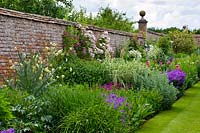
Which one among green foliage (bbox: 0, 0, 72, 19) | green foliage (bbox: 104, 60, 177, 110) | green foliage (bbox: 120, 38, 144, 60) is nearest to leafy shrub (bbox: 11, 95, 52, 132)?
green foliage (bbox: 104, 60, 177, 110)

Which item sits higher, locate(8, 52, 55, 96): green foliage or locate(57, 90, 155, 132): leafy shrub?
locate(8, 52, 55, 96): green foliage

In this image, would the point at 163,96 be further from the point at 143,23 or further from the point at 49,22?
the point at 143,23

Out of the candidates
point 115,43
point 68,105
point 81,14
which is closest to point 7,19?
point 68,105

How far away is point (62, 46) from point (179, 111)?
12.1ft

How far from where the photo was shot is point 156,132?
6.88m

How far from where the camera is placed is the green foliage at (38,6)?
18.3 metres

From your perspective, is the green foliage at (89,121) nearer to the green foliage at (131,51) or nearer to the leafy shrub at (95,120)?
the leafy shrub at (95,120)

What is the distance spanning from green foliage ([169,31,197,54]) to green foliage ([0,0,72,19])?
6559mm

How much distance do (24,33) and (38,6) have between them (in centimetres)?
998

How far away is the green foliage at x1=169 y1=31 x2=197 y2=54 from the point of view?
73.7 ft

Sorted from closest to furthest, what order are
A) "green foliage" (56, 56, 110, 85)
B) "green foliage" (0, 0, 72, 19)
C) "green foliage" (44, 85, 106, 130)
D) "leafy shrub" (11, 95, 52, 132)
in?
"leafy shrub" (11, 95, 52, 132), "green foliage" (44, 85, 106, 130), "green foliage" (56, 56, 110, 85), "green foliage" (0, 0, 72, 19)

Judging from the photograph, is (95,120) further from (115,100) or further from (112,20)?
(112,20)

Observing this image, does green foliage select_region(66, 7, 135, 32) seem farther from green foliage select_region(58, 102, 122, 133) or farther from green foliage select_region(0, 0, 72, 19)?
green foliage select_region(58, 102, 122, 133)

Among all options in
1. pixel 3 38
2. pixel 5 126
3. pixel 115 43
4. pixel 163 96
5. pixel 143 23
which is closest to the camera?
pixel 5 126
